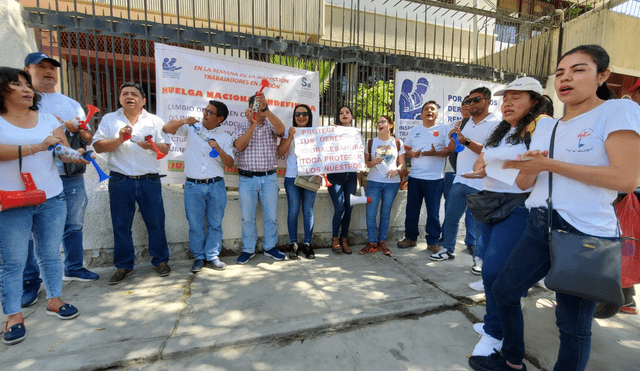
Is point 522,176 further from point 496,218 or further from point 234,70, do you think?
point 234,70

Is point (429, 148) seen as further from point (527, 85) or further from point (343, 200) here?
point (527, 85)

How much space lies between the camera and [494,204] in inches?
98.0

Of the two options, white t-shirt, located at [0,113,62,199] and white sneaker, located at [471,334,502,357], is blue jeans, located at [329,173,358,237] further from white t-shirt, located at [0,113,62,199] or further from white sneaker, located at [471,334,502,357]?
white t-shirt, located at [0,113,62,199]

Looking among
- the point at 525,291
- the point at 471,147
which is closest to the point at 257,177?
the point at 471,147

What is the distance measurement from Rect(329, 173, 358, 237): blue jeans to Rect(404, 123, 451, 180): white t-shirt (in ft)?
3.03

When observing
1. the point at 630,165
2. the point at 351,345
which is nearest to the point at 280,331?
the point at 351,345

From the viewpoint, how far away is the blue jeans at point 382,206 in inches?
187

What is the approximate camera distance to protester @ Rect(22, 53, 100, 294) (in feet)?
10.6

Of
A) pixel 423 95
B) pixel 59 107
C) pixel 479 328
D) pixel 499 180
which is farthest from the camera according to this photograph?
pixel 423 95

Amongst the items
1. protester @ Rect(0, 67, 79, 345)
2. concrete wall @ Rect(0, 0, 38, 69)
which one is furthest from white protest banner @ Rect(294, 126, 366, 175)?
concrete wall @ Rect(0, 0, 38, 69)

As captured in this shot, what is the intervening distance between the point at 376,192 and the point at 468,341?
2380 millimetres

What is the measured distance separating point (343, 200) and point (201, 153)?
197cm

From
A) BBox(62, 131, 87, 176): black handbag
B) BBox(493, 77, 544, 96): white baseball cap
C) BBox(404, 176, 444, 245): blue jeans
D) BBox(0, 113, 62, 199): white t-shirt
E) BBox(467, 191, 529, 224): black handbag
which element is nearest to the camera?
BBox(493, 77, 544, 96): white baseball cap

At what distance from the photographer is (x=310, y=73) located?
484 centimetres
